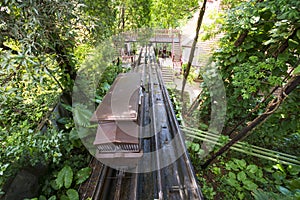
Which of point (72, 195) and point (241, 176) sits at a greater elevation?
point (241, 176)

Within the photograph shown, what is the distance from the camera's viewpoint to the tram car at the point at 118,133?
1.75 meters

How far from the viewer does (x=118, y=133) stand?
1769 mm

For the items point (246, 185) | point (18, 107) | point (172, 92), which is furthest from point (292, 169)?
point (18, 107)

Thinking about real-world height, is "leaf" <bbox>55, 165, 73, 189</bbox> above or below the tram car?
below

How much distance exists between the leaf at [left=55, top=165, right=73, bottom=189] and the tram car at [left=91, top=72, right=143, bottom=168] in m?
0.48

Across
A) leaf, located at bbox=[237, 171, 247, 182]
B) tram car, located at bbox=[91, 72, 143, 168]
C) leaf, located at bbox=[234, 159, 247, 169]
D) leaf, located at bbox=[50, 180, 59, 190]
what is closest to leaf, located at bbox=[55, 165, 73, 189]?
leaf, located at bbox=[50, 180, 59, 190]

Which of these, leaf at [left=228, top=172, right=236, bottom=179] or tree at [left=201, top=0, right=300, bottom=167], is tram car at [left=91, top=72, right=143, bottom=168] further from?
leaf at [left=228, top=172, right=236, bottom=179]

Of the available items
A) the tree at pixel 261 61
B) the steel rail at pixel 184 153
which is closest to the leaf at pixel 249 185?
the tree at pixel 261 61

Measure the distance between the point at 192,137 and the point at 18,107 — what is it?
257 centimetres

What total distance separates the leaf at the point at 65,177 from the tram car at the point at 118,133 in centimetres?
48

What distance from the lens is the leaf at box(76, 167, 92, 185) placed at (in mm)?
2070

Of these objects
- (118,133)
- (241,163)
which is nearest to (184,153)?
(241,163)

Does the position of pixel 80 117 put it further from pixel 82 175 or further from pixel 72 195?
pixel 72 195

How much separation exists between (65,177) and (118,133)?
3.41 feet
